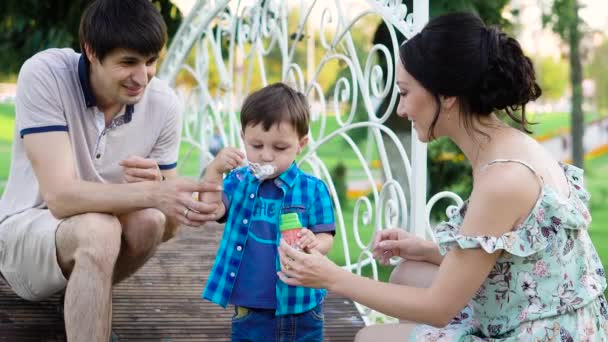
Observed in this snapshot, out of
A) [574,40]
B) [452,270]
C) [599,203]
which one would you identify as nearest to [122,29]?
[452,270]

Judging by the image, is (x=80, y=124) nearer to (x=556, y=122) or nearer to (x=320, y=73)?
(x=320, y=73)

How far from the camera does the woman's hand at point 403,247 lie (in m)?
2.12

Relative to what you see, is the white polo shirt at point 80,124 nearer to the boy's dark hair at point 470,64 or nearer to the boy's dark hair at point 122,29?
the boy's dark hair at point 122,29

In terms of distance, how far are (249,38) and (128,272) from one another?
179 centimetres

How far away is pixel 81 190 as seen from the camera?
7.86 ft

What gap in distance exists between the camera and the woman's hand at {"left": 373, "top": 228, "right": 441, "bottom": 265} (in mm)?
2119

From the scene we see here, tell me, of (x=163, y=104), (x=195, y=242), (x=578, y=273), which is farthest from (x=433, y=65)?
(x=195, y=242)

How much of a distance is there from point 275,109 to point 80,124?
71cm

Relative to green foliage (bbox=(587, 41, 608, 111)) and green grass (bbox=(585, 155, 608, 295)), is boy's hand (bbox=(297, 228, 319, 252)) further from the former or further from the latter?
green foliage (bbox=(587, 41, 608, 111))

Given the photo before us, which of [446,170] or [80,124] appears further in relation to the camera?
[446,170]

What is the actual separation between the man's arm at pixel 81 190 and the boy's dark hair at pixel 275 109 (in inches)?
8.9

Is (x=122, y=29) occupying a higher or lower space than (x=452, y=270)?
higher

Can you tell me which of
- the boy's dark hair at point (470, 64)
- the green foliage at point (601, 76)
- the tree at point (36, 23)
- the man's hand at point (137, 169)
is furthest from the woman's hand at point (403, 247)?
the green foliage at point (601, 76)

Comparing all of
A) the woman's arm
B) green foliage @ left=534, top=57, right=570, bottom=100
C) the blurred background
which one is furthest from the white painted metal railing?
green foliage @ left=534, top=57, right=570, bottom=100
